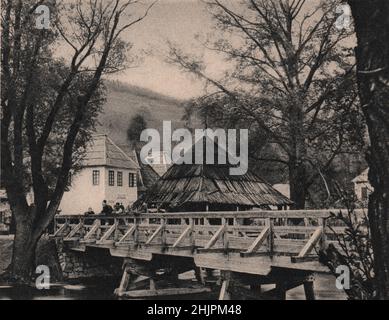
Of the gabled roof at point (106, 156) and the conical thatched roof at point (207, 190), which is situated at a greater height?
the gabled roof at point (106, 156)

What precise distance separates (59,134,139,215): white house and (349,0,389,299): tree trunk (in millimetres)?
45968

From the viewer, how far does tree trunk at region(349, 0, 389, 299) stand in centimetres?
461

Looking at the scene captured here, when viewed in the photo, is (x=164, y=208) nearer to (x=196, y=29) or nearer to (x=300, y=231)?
(x=196, y=29)

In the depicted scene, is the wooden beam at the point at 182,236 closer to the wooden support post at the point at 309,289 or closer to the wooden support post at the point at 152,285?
the wooden support post at the point at 152,285

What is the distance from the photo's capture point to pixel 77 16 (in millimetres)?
20625

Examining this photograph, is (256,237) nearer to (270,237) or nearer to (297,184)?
(270,237)

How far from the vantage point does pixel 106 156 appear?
51000 millimetres

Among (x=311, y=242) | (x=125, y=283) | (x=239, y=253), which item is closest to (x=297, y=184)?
(x=125, y=283)

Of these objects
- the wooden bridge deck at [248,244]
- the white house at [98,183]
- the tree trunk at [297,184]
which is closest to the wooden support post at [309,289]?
the wooden bridge deck at [248,244]

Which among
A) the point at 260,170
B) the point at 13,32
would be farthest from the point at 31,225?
the point at 260,170

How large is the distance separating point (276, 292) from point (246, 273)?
835 millimetres

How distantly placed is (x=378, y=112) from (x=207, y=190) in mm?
21774

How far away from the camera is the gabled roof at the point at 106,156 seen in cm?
5078

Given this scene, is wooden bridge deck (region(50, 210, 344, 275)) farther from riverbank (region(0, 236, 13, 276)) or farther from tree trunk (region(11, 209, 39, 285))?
riverbank (region(0, 236, 13, 276))
